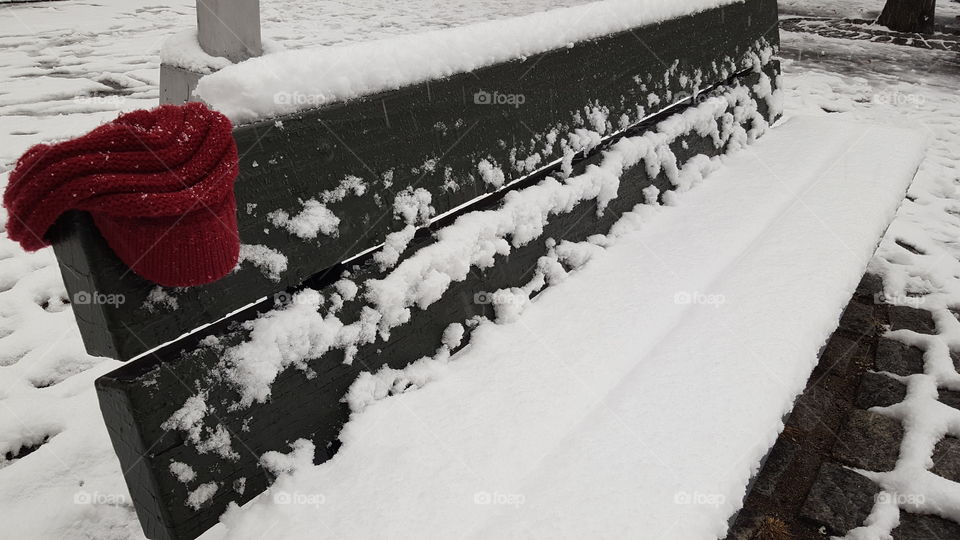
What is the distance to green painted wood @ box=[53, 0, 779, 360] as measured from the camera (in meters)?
1.04

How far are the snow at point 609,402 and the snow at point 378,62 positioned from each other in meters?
0.63

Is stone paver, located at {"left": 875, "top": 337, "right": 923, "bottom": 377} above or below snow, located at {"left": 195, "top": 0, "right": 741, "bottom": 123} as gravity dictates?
below

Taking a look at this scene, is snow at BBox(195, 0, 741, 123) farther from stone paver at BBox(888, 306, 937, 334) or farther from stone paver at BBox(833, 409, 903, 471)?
stone paver at BBox(888, 306, 937, 334)

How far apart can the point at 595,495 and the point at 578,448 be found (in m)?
0.14

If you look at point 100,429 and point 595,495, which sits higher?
point 595,495

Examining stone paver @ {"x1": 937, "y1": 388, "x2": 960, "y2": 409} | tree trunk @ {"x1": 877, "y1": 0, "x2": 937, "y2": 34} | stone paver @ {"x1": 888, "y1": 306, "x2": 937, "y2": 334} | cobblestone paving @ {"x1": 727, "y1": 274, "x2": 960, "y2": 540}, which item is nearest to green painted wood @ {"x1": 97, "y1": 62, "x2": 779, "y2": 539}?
cobblestone paving @ {"x1": 727, "y1": 274, "x2": 960, "y2": 540}

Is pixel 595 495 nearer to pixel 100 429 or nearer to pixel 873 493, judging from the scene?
pixel 873 493

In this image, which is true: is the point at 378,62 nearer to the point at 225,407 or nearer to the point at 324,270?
the point at 324,270

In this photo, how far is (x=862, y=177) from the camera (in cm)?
286

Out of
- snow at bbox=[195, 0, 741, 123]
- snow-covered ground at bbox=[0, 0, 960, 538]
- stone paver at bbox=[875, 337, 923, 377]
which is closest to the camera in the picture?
snow at bbox=[195, 0, 741, 123]

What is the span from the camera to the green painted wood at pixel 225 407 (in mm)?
1104

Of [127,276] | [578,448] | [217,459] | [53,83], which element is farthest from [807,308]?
[53,83]

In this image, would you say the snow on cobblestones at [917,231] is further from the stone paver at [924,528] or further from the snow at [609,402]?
the snow at [609,402]

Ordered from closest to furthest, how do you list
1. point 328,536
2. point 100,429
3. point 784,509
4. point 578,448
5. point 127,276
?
point 127,276 < point 328,536 < point 578,448 < point 784,509 < point 100,429
